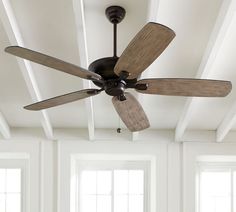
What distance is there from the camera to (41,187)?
488 cm

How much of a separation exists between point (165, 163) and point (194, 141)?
1.41 feet

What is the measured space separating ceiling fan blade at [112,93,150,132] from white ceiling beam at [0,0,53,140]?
853 millimetres

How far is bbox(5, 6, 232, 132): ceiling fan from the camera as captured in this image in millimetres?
2070

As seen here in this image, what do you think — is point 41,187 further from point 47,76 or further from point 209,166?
point 209,166

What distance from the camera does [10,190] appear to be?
5.30m

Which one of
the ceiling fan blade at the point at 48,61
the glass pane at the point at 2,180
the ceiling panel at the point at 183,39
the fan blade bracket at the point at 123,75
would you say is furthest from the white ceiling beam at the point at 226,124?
the glass pane at the point at 2,180

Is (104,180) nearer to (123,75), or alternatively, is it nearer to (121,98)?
(121,98)

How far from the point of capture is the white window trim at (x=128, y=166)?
5.05 metres

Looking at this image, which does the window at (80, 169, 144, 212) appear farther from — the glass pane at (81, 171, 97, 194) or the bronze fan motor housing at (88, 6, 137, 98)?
the bronze fan motor housing at (88, 6, 137, 98)

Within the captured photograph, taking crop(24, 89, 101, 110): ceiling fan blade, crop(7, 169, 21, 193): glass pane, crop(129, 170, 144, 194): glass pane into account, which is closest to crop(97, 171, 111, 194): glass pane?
crop(129, 170, 144, 194): glass pane

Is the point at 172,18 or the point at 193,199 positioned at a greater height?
the point at 172,18

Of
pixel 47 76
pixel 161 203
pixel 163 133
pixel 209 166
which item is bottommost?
pixel 161 203

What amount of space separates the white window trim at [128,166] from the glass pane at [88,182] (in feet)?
0.33

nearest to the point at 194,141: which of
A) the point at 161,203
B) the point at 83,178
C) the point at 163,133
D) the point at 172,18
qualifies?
the point at 163,133
